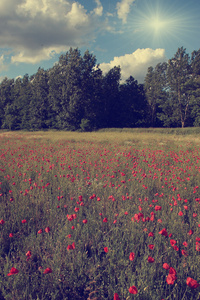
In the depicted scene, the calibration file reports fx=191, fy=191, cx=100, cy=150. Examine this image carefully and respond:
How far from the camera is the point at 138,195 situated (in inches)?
142

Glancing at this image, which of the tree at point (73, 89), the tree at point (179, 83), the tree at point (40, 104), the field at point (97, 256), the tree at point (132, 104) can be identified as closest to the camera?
the field at point (97, 256)

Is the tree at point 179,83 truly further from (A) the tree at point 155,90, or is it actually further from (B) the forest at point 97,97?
(A) the tree at point 155,90

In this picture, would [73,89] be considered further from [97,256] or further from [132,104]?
[97,256]

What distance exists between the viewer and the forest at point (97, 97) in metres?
37.7

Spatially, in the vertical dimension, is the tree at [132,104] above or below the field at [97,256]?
above

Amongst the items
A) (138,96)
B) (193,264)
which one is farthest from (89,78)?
(193,264)

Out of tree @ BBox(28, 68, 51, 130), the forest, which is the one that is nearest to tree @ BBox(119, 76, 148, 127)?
the forest

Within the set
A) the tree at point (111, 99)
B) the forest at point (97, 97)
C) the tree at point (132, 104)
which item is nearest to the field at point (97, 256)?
the forest at point (97, 97)

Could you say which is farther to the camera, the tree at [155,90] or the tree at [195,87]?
the tree at [155,90]

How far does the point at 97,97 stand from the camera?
4088 centimetres

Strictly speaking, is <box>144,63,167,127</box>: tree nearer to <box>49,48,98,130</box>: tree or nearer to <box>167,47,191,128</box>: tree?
<box>167,47,191,128</box>: tree

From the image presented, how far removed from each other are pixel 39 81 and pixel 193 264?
4556cm

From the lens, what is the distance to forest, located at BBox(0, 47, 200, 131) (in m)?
37.7

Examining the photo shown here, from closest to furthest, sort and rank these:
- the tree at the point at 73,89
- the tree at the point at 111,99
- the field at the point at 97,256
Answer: the field at the point at 97,256 → the tree at the point at 73,89 → the tree at the point at 111,99
